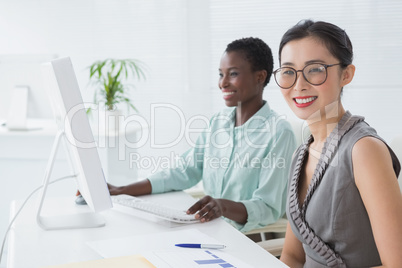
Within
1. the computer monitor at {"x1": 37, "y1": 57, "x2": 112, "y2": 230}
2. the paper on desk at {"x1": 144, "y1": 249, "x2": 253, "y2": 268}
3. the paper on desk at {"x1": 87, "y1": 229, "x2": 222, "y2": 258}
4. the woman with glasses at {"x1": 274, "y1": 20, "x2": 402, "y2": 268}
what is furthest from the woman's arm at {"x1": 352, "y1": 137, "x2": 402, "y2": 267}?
the computer monitor at {"x1": 37, "y1": 57, "x2": 112, "y2": 230}

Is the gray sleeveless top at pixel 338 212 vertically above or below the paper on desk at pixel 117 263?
above

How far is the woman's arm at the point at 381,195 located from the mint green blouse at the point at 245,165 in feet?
2.05

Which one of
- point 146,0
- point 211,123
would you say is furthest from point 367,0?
point 211,123

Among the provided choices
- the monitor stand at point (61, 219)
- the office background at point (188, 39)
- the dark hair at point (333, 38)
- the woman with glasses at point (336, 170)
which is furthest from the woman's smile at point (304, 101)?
the office background at point (188, 39)

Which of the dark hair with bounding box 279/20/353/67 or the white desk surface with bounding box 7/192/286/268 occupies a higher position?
the dark hair with bounding box 279/20/353/67

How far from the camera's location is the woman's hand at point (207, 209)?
153 cm

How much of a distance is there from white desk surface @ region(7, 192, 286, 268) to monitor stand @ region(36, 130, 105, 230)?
0.02 metres

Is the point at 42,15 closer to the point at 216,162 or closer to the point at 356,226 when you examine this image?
the point at 216,162

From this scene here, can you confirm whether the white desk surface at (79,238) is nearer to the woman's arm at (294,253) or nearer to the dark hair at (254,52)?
the woman's arm at (294,253)

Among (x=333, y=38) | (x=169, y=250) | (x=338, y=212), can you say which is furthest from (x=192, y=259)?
(x=333, y=38)

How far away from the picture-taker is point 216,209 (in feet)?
5.11

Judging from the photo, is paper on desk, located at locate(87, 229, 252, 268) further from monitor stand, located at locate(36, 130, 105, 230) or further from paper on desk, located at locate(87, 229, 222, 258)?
monitor stand, located at locate(36, 130, 105, 230)

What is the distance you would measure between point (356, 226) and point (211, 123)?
1038mm

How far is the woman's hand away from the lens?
153 centimetres
